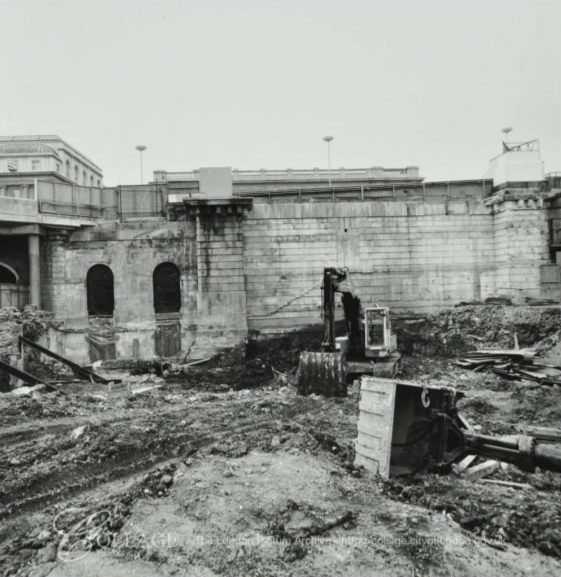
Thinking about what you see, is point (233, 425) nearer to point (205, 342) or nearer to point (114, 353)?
point (205, 342)

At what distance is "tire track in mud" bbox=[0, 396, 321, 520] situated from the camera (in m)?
6.96

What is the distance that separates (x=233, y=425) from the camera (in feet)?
34.6

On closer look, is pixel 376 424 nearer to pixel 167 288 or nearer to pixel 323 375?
pixel 323 375

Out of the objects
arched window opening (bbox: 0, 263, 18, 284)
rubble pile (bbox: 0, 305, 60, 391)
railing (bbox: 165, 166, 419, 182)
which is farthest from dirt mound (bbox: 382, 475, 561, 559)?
railing (bbox: 165, 166, 419, 182)

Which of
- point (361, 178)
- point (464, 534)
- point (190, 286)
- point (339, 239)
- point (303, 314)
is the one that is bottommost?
point (464, 534)

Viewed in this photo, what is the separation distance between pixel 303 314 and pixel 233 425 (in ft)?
36.0

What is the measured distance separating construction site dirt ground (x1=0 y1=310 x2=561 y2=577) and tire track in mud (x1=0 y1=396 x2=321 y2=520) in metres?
0.03

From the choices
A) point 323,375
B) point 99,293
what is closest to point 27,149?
point 99,293

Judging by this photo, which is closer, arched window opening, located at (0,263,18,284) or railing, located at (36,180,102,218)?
railing, located at (36,180,102,218)

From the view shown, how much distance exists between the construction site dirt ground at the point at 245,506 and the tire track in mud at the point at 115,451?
0.03 m

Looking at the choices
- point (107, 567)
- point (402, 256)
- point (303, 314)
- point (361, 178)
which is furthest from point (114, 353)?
point (361, 178)

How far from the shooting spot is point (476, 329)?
1969 centimetres

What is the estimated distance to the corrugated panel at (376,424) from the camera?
246 inches

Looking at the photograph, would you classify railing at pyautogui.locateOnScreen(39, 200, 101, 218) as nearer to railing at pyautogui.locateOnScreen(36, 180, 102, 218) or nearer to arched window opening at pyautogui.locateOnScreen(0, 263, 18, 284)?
railing at pyautogui.locateOnScreen(36, 180, 102, 218)
